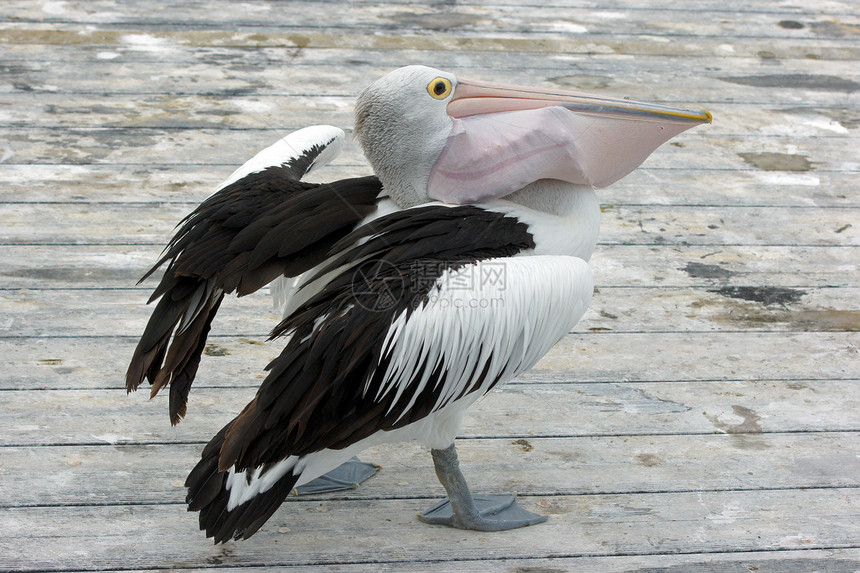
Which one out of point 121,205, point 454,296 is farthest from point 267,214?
point 121,205

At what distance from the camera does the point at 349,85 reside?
13.7 ft

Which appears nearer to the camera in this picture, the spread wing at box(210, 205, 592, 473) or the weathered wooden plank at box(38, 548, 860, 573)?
the spread wing at box(210, 205, 592, 473)

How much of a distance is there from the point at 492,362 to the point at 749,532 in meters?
0.75

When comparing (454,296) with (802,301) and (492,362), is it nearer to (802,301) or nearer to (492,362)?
(492,362)

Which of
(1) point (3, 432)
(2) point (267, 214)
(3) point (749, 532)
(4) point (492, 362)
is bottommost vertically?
(1) point (3, 432)

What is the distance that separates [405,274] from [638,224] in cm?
174

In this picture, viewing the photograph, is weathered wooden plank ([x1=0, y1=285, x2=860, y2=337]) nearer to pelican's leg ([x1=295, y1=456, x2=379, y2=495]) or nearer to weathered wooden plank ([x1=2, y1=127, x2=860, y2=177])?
pelican's leg ([x1=295, y1=456, x2=379, y2=495])

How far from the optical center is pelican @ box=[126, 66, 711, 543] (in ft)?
5.81

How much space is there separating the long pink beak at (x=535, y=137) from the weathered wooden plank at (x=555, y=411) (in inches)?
26.1

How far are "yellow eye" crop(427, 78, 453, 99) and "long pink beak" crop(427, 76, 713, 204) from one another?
4 cm

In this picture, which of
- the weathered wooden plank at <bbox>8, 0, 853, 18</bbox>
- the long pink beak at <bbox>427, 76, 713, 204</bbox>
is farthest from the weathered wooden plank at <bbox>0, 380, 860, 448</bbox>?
the weathered wooden plank at <bbox>8, 0, 853, 18</bbox>

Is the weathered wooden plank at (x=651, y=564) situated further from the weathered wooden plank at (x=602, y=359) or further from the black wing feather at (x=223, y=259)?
the weathered wooden plank at (x=602, y=359)

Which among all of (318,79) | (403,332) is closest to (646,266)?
(403,332)

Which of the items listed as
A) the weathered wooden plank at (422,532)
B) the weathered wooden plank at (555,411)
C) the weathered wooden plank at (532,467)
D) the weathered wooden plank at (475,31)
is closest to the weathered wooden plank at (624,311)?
the weathered wooden plank at (555,411)
